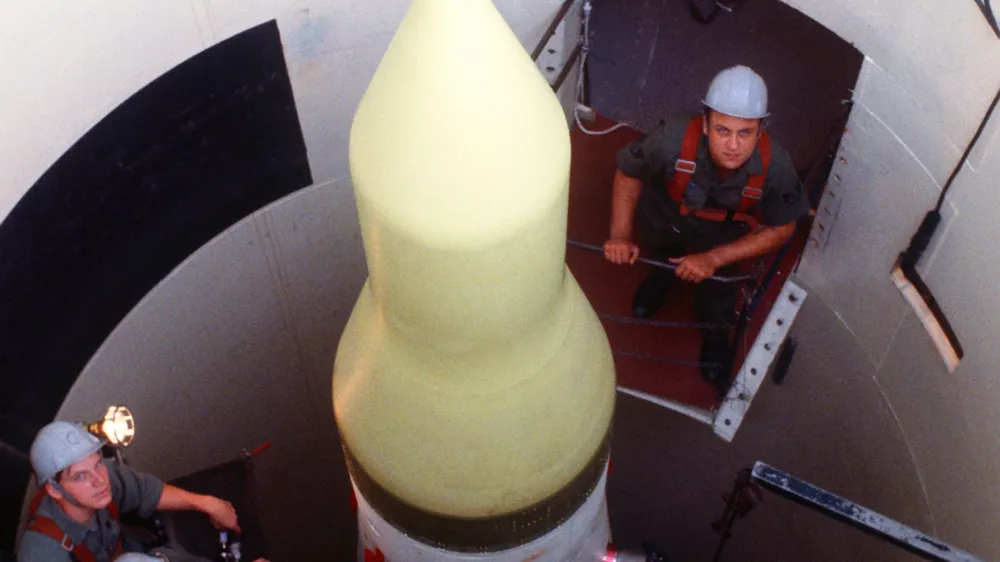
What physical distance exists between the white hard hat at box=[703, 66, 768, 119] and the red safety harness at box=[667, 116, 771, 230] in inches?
10.2

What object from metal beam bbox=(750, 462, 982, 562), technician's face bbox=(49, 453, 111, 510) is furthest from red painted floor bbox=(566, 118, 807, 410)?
technician's face bbox=(49, 453, 111, 510)

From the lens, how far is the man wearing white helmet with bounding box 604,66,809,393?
454cm

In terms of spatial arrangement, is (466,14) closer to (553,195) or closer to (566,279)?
(553,195)

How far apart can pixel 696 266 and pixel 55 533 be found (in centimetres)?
337

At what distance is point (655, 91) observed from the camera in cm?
717

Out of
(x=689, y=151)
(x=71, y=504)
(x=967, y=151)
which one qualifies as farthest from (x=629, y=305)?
(x=71, y=504)

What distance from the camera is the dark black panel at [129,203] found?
477 cm

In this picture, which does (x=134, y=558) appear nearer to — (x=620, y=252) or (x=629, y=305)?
(x=620, y=252)

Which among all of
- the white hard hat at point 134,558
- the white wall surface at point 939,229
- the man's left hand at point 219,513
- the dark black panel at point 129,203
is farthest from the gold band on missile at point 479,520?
the white wall surface at point 939,229

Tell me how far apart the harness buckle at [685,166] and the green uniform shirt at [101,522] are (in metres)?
3.12

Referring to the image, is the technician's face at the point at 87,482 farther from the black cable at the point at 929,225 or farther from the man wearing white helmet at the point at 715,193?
the black cable at the point at 929,225

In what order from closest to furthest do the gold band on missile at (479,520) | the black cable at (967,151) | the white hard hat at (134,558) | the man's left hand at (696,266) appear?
the gold band on missile at (479,520), the white hard hat at (134,558), the black cable at (967,151), the man's left hand at (696,266)

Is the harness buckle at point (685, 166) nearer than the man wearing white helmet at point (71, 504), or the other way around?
the man wearing white helmet at point (71, 504)

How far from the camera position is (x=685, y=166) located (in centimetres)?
480
